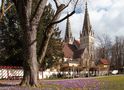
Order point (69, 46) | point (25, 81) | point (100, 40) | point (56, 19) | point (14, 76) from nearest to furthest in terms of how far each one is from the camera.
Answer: point (25, 81), point (56, 19), point (14, 76), point (100, 40), point (69, 46)

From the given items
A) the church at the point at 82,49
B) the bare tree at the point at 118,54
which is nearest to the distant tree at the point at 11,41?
the church at the point at 82,49

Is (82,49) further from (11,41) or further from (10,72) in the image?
(10,72)

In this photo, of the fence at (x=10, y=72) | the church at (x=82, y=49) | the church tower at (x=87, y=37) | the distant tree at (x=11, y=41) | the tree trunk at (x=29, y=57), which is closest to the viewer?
the tree trunk at (x=29, y=57)

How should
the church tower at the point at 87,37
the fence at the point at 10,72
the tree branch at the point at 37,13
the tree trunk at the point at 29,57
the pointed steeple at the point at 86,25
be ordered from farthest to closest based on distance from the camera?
1. the church tower at the point at 87,37
2. the pointed steeple at the point at 86,25
3. the fence at the point at 10,72
4. the tree branch at the point at 37,13
5. the tree trunk at the point at 29,57

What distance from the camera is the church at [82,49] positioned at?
139 m

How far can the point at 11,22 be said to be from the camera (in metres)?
57.8

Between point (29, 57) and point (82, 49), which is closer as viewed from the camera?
point (29, 57)

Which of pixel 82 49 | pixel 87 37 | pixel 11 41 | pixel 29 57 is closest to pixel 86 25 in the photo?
pixel 87 37

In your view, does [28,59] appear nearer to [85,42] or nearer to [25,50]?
[25,50]

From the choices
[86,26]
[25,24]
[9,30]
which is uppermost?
[86,26]

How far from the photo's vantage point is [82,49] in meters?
153

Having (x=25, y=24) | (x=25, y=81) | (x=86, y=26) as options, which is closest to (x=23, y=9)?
(x=25, y=24)

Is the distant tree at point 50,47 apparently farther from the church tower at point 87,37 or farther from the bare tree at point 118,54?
the church tower at point 87,37

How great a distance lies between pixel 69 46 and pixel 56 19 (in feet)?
441
